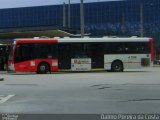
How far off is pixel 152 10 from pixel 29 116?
10470cm

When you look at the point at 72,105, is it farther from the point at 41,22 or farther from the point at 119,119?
the point at 41,22

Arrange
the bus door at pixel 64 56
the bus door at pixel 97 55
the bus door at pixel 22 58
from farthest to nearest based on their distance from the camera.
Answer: the bus door at pixel 97 55 < the bus door at pixel 64 56 < the bus door at pixel 22 58

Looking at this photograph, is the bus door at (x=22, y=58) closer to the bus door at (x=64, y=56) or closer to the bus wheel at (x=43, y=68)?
the bus wheel at (x=43, y=68)

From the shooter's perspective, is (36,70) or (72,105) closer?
(72,105)

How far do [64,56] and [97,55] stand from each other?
8.20ft

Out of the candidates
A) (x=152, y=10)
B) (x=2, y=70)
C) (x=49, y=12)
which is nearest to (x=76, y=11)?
(x=49, y=12)

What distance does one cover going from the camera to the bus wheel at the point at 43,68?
129ft

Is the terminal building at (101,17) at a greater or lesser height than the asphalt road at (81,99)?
greater

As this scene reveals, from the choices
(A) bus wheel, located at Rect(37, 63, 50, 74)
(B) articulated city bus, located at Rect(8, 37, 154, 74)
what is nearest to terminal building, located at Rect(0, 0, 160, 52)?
(B) articulated city bus, located at Rect(8, 37, 154, 74)

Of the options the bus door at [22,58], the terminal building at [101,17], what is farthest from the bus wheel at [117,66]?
the terminal building at [101,17]

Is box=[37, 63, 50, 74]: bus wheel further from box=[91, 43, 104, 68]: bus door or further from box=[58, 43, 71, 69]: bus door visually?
box=[91, 43, 104, 68]: bus door

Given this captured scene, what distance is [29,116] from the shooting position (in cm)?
957

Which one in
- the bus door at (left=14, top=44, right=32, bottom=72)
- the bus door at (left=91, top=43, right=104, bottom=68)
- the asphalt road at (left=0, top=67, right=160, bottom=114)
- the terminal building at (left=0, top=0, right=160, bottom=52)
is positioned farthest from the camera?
the terminal building at (left=0, top=0, right=160, bottom=52)

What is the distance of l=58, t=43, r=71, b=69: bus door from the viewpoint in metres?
40.0
